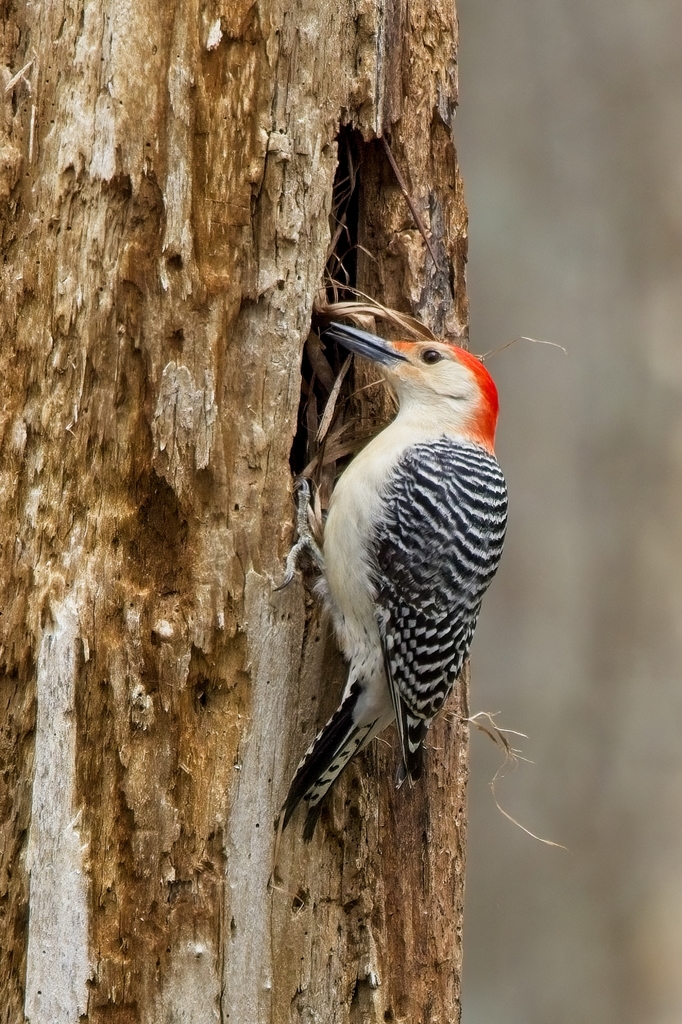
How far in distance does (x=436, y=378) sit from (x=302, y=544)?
31.9 inches

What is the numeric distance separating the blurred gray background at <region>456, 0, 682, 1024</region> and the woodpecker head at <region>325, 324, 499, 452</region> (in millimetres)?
1926

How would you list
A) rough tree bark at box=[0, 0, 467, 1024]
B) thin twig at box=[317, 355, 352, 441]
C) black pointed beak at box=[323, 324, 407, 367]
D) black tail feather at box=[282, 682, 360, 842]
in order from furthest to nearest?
thin twig at box=[317, 355, 352, 441] < black pointed beak at box=[323, 324, 407, 367] < black tail feather at box=[282, 682, 360, 842] < rough tree bark at box=[0, 0, 467, 1024]

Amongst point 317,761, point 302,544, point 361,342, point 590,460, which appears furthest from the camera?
point 590,460

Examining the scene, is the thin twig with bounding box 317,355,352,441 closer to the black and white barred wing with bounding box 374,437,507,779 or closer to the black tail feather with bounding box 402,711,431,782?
the black and white barred wing with bounding box 374,437,507,779

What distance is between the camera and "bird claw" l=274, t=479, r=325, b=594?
3607mm

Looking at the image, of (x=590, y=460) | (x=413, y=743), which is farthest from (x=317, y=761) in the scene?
(x=590, y=460)

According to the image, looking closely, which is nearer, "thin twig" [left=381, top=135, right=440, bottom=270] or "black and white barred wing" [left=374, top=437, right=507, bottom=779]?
"black and white barred wing" [left=374, top=437, right=507, bottom=779]

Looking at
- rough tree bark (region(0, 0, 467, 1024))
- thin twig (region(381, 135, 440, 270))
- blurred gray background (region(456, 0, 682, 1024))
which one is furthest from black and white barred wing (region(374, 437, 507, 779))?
blurred gray background (region(456, 0, 682, 1024))

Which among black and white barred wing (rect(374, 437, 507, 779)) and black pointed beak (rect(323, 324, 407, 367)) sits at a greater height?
black pointed beak (rect(323, 324, 407, 367))

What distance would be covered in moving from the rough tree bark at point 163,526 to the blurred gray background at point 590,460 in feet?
8.21

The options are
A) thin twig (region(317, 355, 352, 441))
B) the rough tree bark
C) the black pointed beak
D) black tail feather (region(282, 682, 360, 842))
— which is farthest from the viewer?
thin twig (region(317, 355, 352, 441))

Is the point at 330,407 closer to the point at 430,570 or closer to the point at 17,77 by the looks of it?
the point at 430,570

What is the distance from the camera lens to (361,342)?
388cm

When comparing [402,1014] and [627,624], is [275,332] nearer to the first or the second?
[402,1014]
